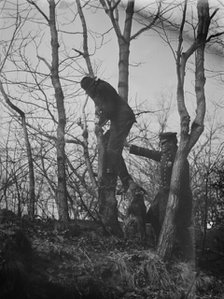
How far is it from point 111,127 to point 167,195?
4.13ft

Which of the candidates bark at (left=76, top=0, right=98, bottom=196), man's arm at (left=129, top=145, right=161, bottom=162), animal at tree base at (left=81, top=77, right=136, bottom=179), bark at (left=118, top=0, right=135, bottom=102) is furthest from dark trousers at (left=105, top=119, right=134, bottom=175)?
bark at (left=76, top=0, right=98, bottom=196)

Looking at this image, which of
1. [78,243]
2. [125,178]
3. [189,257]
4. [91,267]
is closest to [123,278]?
[91,267]

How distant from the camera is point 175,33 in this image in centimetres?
562

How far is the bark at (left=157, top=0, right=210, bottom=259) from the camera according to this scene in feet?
14.6

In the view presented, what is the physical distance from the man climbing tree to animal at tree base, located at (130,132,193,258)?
1.01 ft

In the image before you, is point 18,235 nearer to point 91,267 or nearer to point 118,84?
point 91,267

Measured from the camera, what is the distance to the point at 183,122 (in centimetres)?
485

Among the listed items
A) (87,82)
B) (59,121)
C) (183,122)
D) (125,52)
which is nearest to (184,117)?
(183,122)

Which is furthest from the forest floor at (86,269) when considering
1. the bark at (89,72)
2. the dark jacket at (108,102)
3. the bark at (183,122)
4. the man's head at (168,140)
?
the bark at (89,72)

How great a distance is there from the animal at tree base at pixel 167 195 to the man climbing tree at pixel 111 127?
1.01ft

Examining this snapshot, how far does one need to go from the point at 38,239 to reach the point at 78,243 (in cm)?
48

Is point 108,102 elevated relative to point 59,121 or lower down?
elevated

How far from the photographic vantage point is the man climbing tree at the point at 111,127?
16.7ft

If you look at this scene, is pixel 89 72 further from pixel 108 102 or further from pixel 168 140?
pixel 168 140
